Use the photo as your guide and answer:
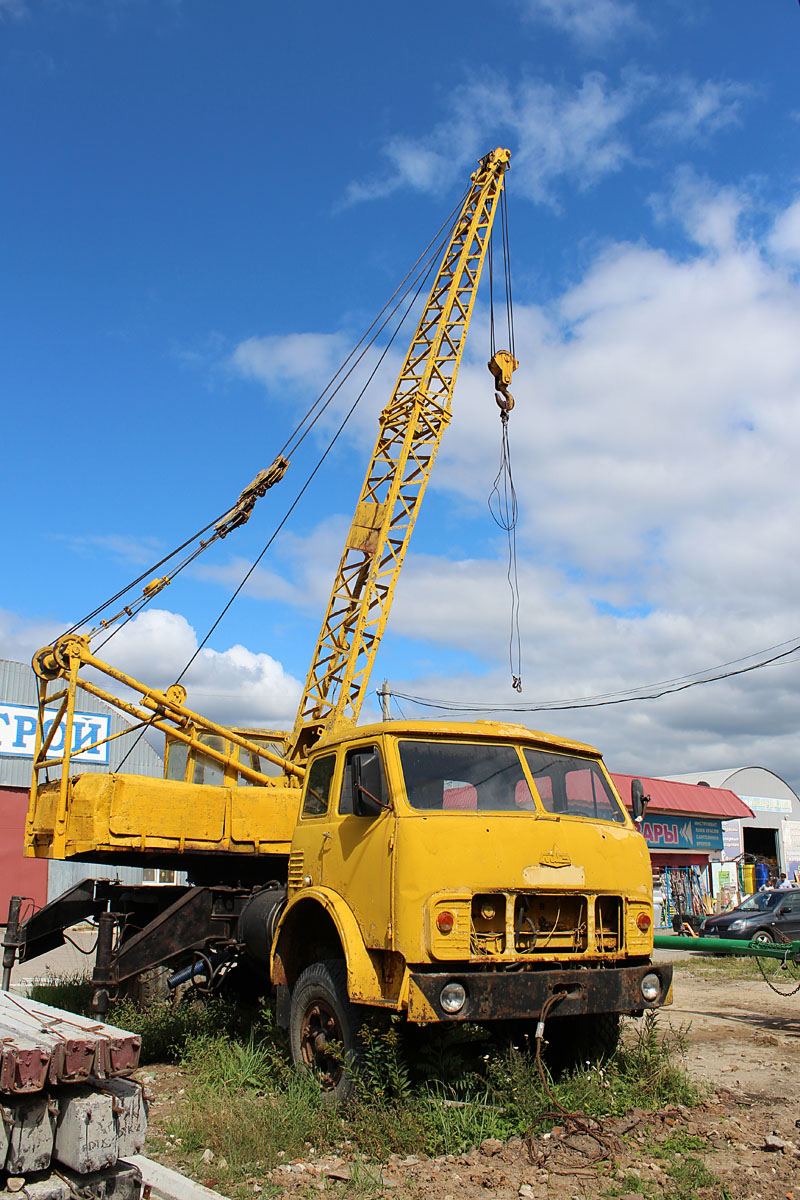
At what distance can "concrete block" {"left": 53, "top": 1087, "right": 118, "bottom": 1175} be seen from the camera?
410cm

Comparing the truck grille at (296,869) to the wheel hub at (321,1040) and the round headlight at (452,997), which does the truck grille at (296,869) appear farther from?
the round headlight at (452,997)

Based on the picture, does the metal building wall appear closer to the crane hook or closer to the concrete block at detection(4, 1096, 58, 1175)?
the crane hook

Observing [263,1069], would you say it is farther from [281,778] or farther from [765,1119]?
[281,778]

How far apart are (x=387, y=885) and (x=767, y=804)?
1639 inches

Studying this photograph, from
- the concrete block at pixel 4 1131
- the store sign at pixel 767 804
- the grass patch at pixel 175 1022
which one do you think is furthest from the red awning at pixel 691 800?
the concrete block at pixel 4 1131

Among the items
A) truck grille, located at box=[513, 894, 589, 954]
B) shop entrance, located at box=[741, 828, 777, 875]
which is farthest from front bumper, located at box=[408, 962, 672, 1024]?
shop entrance, located at box=[741, 828, 777, 875]

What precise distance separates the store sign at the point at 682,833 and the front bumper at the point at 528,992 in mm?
23138

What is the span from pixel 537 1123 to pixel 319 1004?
1600 millimetres

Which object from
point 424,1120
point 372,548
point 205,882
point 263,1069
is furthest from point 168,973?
point 372,548

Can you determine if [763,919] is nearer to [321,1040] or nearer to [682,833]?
[682,833]

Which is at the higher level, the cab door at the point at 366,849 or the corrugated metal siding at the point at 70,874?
the cab door at the point at 366,849

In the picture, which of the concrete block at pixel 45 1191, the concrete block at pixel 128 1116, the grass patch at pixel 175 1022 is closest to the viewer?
the concrete block at pixel 45 1191

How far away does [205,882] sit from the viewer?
9.39 meters

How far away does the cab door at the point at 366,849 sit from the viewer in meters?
5.65
